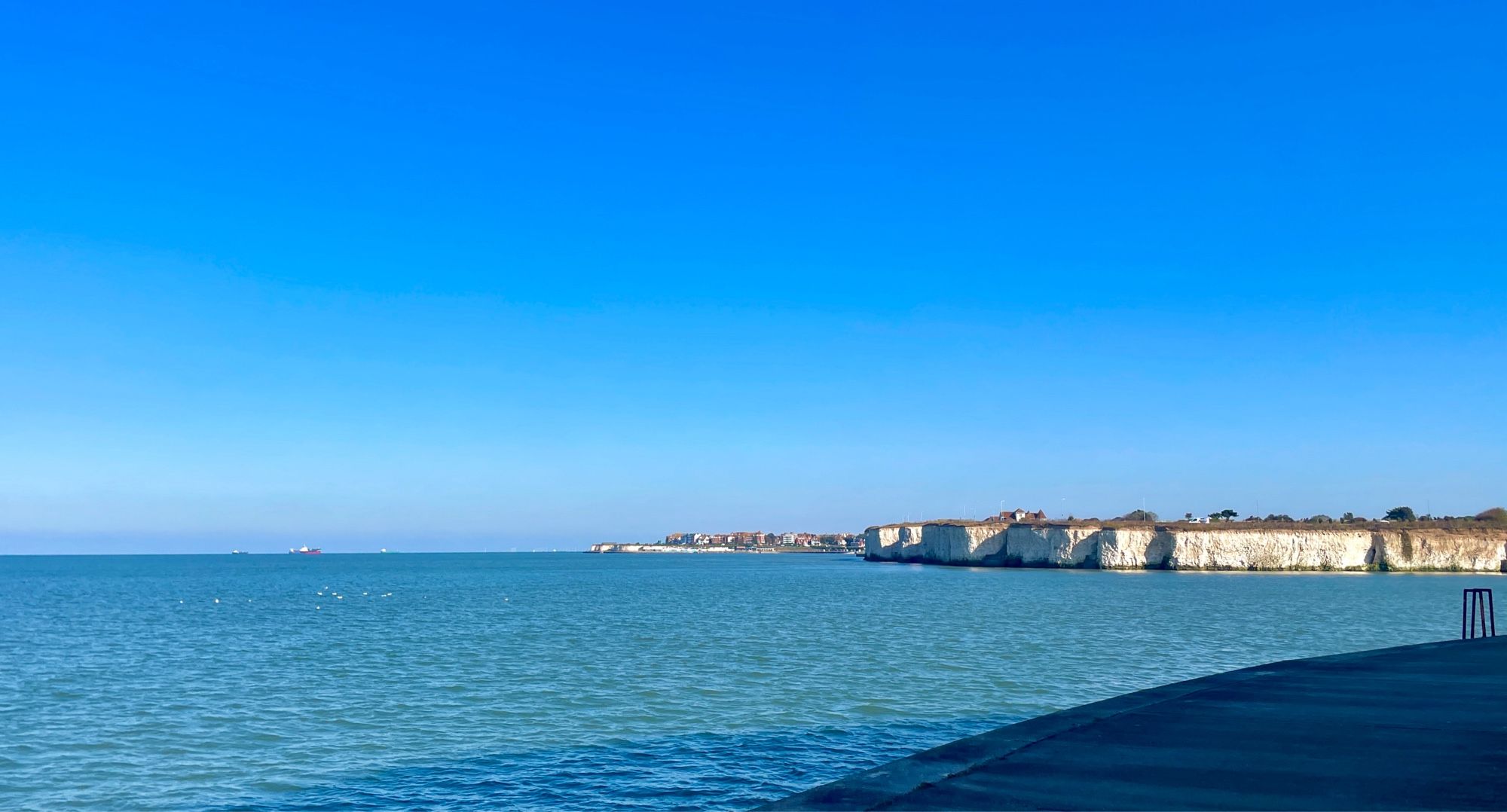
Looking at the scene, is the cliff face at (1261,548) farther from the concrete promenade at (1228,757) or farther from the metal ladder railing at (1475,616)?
the concrete promenade at (1228,757)

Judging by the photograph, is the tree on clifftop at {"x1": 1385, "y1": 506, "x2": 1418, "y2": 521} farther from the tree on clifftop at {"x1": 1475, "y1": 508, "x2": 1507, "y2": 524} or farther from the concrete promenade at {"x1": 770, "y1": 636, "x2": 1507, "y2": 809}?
the concrete promenade at {"x1": 770, "y1": 636, "x2": 1507, "y2": 809}

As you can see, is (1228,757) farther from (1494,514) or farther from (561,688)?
(1494,514)

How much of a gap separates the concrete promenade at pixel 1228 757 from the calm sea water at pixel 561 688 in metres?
5.23

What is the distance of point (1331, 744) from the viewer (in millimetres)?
10047

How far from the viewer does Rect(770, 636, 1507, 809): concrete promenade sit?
25.0 ft

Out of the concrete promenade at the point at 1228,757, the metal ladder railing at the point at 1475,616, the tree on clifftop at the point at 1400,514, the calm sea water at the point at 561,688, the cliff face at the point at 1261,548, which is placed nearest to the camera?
the concrete promenade at the point at 1228,757

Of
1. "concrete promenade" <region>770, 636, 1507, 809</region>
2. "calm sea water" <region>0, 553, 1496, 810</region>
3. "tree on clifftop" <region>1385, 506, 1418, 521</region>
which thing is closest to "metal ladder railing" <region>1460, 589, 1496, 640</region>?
"calm sea water" <region>0, 553, 1496, 810</region>

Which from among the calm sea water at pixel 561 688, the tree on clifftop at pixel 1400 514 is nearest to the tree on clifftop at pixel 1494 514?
the tree on clifftop at pixel 1400 514

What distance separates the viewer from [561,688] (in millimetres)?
24375

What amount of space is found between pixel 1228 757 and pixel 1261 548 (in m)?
114

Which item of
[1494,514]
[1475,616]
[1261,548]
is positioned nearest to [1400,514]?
[1494,514]

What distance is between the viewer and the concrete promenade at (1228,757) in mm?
7621

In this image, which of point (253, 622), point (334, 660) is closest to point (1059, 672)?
point (334, 660)

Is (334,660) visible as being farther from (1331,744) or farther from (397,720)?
(1331,744)
